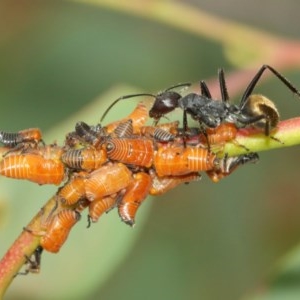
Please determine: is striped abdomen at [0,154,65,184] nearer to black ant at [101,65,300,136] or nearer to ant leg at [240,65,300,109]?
black ant at [101,65,300,136]

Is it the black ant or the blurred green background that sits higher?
the blurred green background

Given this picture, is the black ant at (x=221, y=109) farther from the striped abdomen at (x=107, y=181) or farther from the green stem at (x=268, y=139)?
the striped abdomen at (x=107, y=181)

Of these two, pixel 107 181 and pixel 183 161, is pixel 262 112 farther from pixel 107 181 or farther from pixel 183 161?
pixel 107 181

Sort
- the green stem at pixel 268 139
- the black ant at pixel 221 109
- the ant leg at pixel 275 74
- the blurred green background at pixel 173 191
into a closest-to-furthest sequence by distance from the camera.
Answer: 1. the green stem at pixel 268 139
2. the black ant at pixel 221 109
3. the ant leg at pixel 275 74
4. the blurred green background at pixel 173 191

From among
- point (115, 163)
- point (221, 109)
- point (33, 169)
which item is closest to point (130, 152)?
point (115, 163)

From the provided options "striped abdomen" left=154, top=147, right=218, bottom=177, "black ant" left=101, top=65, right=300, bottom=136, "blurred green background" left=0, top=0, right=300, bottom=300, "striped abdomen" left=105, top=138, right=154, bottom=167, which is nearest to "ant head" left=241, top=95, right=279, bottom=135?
"black ant" left=101, top=65, right=300, bottom=136

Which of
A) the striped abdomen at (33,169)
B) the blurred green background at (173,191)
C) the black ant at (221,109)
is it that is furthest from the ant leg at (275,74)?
the blurred green background at (173,191)

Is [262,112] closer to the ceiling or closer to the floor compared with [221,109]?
closer to the floor

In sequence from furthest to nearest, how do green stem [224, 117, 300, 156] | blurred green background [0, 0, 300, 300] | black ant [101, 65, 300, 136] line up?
blurred green background [0, 0, 300, 300], black ant [101, 65, 300, 136], green stem [224, 117, 300, 156]
